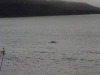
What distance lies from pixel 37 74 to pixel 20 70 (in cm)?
231

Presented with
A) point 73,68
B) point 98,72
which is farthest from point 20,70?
point 98,72

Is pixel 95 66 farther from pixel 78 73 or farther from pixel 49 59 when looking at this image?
pixel 49 59

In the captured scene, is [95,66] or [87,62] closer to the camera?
[95,66]

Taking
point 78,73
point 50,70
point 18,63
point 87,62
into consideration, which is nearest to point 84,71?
point 78,73

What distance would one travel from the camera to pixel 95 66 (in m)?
32.3

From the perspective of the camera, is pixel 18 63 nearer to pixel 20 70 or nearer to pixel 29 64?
pixel 29 64

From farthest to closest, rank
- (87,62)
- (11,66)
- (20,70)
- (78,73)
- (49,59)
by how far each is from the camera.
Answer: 1. (49,59)
2. (87,62)
3. (11,66)
4. (20,70)
5. (78,73)

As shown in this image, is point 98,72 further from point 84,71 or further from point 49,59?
point 49,59

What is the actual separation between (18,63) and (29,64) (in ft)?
4.42

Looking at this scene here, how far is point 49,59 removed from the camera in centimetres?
3906

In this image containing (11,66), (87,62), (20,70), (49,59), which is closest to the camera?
(20,70)

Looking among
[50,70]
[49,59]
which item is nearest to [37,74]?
[50,70]

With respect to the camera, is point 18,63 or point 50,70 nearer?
point 50,70

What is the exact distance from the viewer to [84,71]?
29766 mm
